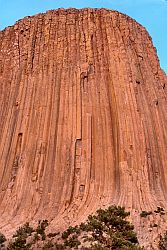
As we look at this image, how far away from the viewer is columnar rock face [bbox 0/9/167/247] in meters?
27.8

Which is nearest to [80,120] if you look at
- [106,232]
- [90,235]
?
[90,235]

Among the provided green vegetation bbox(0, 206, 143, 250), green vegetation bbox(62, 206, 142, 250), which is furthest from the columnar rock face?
green vegetation bbox(62, 206, 142, 250)

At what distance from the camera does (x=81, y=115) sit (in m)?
31.1

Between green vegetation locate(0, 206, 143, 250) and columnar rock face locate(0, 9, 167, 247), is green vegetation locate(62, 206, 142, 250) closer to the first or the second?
green vegetation locate(0, 206, 143, 250)

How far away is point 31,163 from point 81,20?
12.5 metres

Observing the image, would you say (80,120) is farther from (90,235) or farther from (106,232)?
(106,232)

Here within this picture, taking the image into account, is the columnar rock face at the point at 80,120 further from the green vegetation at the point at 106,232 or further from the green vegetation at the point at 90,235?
the green vegetation at the point at 106,232

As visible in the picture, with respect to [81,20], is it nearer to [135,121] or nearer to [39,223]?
[135,121]

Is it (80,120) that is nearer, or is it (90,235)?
(90,235)

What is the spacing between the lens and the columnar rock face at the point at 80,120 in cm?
2780

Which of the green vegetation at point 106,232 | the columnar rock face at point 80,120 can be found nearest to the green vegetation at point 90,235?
the green vegetation at point 106,232

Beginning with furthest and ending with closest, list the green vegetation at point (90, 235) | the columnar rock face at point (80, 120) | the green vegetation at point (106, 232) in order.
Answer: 1. the columnar rock face at point (80, 120)
2. the green vegetation at point (90, 235)
3. the green vegetation at point (106, 232)

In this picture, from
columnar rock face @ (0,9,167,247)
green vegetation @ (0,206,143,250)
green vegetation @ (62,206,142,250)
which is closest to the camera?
green vegetation @ (62,206,142,250)

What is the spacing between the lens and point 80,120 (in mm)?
30844
